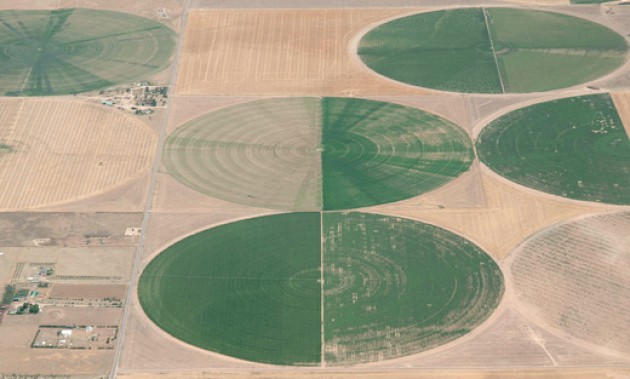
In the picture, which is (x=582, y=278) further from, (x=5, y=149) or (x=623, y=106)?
(x=5, y=149)

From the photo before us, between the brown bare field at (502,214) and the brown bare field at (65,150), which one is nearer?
the brown bare field at (502,214)

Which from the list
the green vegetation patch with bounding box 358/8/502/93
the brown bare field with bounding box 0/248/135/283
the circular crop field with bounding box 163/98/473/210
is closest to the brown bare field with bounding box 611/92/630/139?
the green vegetation patch with bounding box 358/8/502/93

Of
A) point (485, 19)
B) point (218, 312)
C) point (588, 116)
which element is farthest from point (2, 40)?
point (588, 116)

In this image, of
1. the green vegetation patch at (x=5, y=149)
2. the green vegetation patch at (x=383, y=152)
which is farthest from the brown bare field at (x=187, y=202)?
the green vegetation patch at (x=5, y=149)

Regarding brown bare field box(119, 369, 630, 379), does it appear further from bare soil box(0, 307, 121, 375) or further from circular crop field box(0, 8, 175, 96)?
circular crop field box(0, 8, 175, 96)

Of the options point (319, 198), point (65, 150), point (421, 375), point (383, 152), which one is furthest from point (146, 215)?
point (421, 375)

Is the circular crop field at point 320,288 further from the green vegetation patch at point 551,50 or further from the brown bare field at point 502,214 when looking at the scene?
the green vegetation patch at point 551,50
